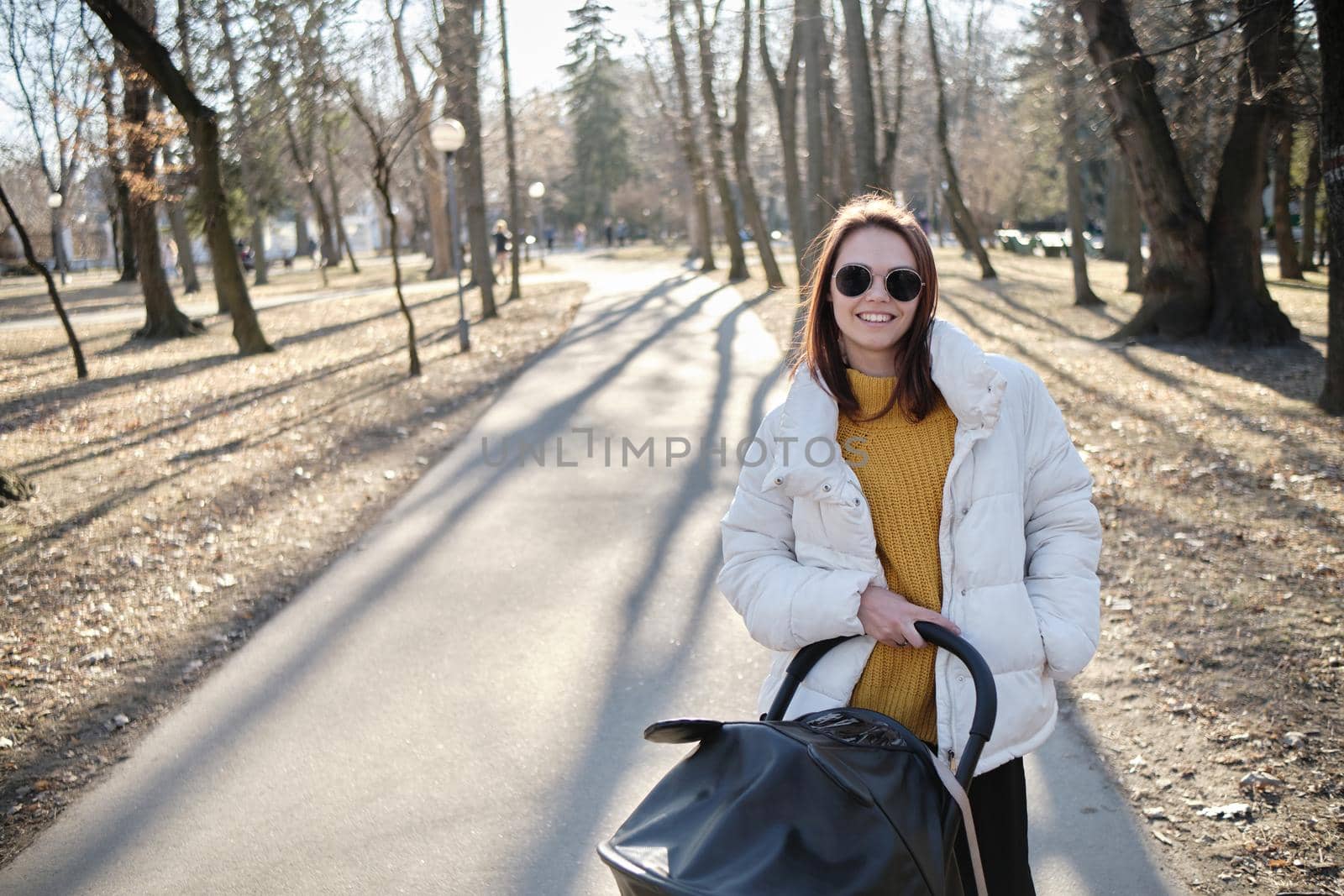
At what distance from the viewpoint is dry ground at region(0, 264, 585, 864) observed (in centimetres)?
500

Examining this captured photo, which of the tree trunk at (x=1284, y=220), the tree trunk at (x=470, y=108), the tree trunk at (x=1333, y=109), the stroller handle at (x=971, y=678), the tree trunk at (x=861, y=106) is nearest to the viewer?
the stroller handle at (x=971, y=678)

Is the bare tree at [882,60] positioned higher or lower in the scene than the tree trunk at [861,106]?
higher

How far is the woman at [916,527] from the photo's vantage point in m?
2.21

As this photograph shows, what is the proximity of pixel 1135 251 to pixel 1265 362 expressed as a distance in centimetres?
1078

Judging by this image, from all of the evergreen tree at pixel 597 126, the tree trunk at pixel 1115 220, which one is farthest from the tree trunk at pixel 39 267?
the evergreen tree at pixel 597 126

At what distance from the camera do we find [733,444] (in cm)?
1005

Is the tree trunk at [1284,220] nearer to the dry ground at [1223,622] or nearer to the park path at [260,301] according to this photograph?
the dry ground at [1223,622]

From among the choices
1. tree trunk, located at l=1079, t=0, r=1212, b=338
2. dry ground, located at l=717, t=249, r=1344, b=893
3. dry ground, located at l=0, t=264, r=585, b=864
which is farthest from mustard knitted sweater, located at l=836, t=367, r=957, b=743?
tree trunk, located at l=1079, t=0, r=1212, b=338

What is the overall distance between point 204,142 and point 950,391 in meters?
16.7

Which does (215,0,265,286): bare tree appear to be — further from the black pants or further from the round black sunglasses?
the black pants

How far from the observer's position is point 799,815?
1.75 metres

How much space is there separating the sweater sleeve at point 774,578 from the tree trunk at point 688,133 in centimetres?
2341

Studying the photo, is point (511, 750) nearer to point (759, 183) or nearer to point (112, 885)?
point (112, 885)

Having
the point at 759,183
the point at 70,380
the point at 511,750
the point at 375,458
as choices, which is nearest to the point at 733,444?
the point at 375,458
